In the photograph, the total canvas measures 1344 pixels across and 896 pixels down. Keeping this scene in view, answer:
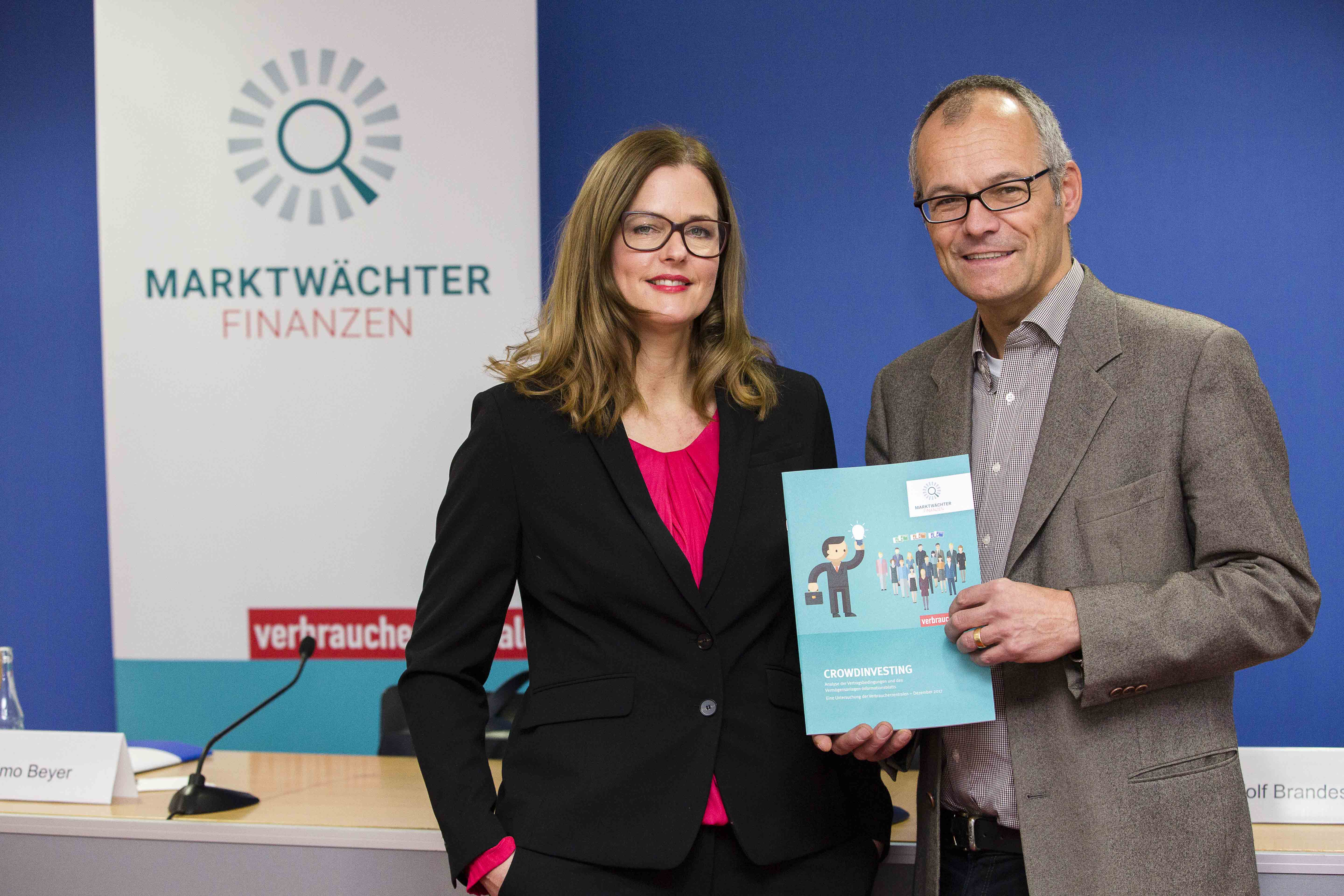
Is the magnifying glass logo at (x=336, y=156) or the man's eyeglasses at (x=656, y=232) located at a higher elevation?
the magnifying glass logo at (x=336, y=156)

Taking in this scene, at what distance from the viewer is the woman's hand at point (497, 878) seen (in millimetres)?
1486

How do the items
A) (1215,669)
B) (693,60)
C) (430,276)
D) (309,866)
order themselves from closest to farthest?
(1215,669), (309,866), (430,276), (693,60)

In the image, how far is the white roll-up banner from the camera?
3.41 meters

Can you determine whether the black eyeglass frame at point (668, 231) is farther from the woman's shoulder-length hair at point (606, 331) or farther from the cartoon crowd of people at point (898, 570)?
the cartoon crowd of people at point (898, 570)

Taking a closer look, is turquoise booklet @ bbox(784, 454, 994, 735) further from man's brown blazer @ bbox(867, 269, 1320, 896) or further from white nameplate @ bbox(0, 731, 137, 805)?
white nameplate @ bbox(0, 731, 137, 805)

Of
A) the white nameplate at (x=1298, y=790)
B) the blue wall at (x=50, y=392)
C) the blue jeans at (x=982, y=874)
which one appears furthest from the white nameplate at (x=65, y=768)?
the white nameplate at (x=1298, y=790)

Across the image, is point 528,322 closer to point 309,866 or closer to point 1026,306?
point 309,866

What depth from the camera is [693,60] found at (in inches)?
155

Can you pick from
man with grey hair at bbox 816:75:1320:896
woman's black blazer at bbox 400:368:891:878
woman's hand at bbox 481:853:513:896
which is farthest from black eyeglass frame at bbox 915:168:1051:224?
woman's hand at bbox 481:853:513:896

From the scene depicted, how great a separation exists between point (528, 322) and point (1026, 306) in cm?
207

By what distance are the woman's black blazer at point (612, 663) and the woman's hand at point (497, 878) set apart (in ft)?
0.10

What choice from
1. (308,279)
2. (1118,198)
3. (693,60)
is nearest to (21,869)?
(308,279)

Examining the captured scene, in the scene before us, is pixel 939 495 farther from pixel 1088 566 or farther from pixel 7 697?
pixel 7 697

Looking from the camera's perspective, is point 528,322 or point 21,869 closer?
point 21,869
